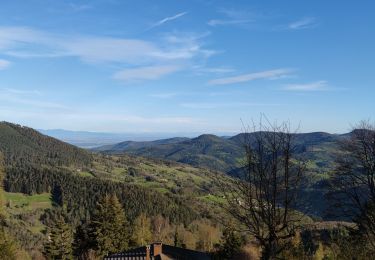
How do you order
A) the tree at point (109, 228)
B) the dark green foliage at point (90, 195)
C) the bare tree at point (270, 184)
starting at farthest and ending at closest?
the dark green foliage at point (90, 195), the tree at point (109, 228), the bare tree at point (270, 184)

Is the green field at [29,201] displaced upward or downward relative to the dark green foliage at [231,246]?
downward

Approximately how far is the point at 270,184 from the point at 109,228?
57.9 metres

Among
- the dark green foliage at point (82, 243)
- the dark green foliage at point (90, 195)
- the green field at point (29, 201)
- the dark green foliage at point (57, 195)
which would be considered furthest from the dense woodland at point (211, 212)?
the dark green foliage at point (57, 195)

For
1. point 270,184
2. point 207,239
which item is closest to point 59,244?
point 207,239

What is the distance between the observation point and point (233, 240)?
63562 millimetres

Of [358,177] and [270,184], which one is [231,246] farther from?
[270,184]

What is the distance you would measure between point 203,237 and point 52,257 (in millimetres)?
33746

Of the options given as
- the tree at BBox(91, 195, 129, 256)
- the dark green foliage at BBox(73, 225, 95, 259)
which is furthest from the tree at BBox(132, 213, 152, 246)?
the dark green foliage at BBox(73, 225, 95, 259)

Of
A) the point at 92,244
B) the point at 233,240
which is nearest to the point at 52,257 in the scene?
the point at 92,244

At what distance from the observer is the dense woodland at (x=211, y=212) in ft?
45.2

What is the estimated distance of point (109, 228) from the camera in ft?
222

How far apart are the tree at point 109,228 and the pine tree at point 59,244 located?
4210mm

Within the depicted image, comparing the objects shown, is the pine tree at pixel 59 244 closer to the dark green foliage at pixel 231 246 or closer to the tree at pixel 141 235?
the tree at pixel 141 235

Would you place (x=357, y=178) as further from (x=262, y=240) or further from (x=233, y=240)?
(x=233, y=240)
